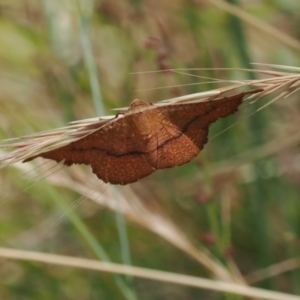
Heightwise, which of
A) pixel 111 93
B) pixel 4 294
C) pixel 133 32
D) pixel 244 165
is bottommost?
pixel 4 294

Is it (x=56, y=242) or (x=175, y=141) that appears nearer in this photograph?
(x=175, y=141)

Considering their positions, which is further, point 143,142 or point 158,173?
point 158,173

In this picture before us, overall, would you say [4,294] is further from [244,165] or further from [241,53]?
[241,53]

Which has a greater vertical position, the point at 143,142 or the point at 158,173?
the point at 143,142

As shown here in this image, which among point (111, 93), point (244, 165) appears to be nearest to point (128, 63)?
point (111, 93)
